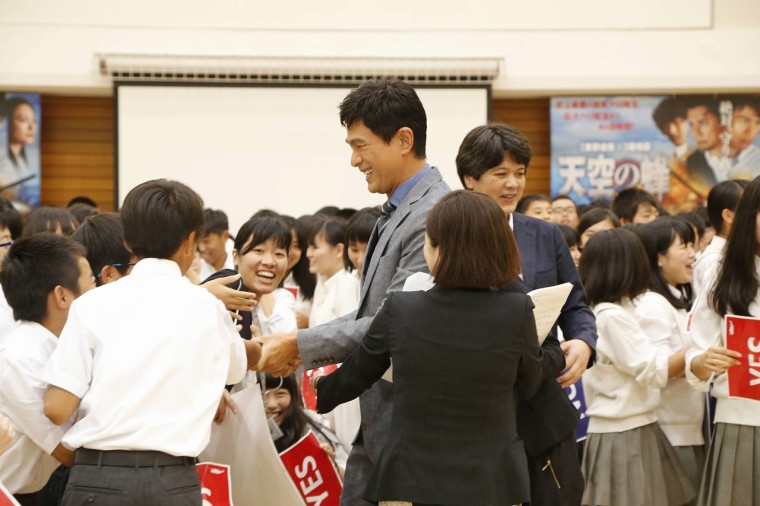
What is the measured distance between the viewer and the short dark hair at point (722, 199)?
5160mm

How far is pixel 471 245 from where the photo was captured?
2.44m

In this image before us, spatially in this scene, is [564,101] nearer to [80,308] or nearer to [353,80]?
[353,80]

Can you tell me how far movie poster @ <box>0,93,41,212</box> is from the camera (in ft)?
30.6

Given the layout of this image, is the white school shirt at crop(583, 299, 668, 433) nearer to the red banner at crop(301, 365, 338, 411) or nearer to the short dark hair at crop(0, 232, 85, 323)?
the red banner at crop(301, 365, 338, 411)

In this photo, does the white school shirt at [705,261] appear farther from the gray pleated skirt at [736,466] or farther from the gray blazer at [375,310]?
the gray blazer at [375,310]

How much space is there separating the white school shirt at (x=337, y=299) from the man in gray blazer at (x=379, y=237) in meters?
1.90

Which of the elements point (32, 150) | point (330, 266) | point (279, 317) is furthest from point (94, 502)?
point (32, 150)

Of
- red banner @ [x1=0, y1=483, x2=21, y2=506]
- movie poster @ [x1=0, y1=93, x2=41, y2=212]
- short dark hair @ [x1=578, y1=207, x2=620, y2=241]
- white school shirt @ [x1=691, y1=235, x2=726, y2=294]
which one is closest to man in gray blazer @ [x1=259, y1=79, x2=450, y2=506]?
red banner @ [x1=0, y1=483, x2=21, y2=506]

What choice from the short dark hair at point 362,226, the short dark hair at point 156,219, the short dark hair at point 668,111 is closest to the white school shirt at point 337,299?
the short dark hair at point 362,226

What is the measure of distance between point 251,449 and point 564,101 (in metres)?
7.10

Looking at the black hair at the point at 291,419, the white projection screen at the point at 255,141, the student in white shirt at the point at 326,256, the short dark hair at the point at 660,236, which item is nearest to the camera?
the black hair at the point at 291,419

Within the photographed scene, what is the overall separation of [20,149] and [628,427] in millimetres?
7121

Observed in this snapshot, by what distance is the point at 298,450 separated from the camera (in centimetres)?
364

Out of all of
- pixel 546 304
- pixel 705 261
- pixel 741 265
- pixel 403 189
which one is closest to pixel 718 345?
pixel 741 265
